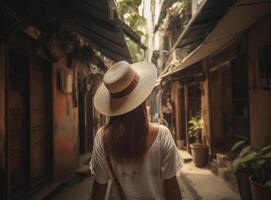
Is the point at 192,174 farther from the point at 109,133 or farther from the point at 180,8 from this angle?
the point at 180,8

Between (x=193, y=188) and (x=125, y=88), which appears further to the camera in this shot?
(x=193, y=188)

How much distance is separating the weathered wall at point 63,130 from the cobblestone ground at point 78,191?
0.33 meters

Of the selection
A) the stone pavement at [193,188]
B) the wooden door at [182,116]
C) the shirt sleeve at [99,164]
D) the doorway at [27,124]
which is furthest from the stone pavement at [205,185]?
the wooden door at [182,116]

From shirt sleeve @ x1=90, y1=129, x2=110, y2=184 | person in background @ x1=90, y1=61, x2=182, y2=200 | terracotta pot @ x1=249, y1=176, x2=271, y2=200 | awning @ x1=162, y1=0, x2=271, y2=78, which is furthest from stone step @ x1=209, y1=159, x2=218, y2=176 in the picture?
shirt sleeve @ x1=90, y1=129, x2=110, y2=184

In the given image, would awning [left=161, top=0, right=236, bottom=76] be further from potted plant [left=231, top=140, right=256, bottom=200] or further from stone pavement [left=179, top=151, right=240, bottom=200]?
stone pavement [left=179, top=151, right=240, bottom=200]

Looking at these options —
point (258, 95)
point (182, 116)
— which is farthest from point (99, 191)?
point (182, 116)

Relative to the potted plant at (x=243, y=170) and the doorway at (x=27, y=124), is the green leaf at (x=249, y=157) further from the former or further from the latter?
the doorway at (x=27, y=124)

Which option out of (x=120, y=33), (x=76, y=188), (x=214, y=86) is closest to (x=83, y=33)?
(x=120, y=33)

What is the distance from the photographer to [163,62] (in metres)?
25.0

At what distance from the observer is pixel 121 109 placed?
7.39ft

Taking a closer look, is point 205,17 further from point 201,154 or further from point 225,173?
point 201,154

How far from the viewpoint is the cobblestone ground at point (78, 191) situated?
7051 mm

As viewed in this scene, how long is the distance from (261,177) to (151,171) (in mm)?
2932

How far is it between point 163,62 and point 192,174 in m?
16.4
